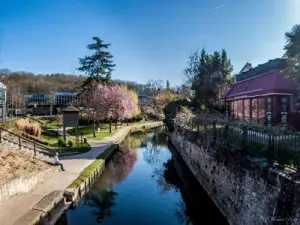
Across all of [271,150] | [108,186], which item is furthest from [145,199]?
[271,150]

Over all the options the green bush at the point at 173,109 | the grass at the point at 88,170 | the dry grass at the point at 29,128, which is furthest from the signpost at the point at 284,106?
the dry grass at the point at 29,128

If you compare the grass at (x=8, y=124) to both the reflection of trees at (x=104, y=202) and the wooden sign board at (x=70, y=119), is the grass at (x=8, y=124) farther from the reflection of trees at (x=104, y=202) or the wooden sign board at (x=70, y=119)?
the reflection of trees at (x=104, y=202)

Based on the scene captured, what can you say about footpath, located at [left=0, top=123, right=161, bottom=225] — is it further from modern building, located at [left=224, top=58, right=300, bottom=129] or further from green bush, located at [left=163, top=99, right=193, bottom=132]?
green bush, located at [left=163, top=99, right=193, bottom=132]

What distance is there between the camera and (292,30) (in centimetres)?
935

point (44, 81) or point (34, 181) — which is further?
point (44, 81)

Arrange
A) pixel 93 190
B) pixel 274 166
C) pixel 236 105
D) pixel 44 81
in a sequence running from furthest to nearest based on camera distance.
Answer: pixel 44 81, pixel 236 105, pixel 93 190, pixel 274 166

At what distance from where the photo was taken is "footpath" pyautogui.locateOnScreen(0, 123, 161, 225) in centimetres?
816

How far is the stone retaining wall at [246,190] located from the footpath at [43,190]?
6240 mm

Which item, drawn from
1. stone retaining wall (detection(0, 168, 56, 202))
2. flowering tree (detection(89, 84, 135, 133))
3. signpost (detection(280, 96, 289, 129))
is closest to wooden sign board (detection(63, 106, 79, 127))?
stone retaining wall (detection(0, 168, 56, 202))

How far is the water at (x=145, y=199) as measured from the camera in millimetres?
10203

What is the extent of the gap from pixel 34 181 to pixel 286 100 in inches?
532

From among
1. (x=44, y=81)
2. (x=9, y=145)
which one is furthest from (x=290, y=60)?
(x=44, y=81)

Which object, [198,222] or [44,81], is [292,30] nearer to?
[198,222]

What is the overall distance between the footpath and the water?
114 centimetres
